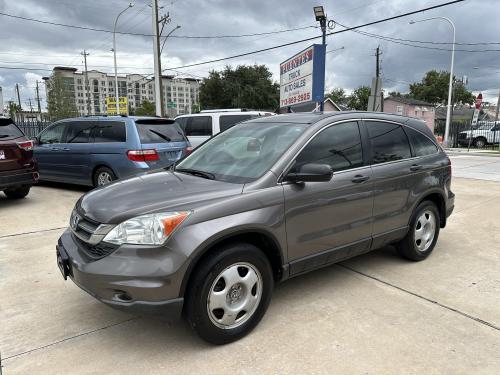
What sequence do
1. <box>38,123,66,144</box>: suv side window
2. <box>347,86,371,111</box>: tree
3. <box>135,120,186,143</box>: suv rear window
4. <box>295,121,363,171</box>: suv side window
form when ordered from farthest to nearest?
<box>347,86,371,111</box>: tree < <box>38,123,66,144</box>: suv side window < <box>135,120,186,143</box>: suv rear window < <box>295,121,363,171</box>: suv side window

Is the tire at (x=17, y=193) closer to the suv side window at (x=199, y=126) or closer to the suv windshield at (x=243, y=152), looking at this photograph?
the suv side window at (x=199, y=126)

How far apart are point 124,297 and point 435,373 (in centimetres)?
209

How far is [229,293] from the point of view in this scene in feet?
9.53

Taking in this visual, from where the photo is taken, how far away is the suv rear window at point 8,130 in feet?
22.8

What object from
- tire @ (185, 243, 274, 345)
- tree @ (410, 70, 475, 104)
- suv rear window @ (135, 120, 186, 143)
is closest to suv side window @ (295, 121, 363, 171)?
tire @ (185, 243, 274, 345)

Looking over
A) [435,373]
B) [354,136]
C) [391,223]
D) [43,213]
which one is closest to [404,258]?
[391,223]

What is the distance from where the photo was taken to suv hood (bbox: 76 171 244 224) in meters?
2.79

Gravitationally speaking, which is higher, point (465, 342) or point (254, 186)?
point (254, 186)

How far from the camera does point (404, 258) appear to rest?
468cm

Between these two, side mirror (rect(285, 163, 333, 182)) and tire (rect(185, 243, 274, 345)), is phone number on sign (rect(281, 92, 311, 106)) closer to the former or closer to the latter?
side mirror (rect(285, 163, 333, 182))

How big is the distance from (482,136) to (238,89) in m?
31.8

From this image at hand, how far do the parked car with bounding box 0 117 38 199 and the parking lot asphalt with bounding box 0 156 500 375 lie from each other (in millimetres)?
2464

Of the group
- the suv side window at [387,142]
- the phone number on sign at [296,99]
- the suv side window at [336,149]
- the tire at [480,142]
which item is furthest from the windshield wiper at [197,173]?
the tire at [480,142]

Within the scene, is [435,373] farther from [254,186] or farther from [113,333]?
[113,333]
